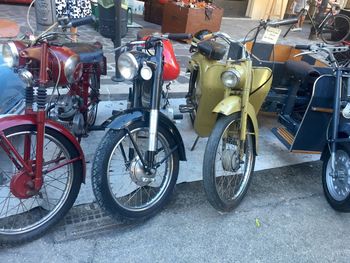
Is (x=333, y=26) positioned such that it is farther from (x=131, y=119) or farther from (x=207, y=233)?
(x=131, y=119)

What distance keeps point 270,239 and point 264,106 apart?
64.2 inches

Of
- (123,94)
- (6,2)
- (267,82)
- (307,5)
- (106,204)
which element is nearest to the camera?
(106,204)

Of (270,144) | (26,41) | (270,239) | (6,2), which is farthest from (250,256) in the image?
(6,2)

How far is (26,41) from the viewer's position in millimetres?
2338

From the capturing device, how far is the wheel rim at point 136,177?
2.37m

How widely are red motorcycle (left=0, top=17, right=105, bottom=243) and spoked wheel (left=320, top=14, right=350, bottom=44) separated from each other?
8.69m

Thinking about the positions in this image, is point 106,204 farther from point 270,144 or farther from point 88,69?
point 270,144

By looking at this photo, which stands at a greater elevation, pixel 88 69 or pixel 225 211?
pixel 88 69

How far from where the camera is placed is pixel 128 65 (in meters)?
2.22

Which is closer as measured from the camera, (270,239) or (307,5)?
(270,239)

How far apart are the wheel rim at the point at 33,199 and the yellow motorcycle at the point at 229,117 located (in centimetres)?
97

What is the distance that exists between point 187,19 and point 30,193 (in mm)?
5747

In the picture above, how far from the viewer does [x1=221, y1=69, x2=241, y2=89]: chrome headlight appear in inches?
98.9

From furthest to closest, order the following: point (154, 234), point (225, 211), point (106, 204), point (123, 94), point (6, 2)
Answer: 1. point (6, 2)
2. point (123, 94)
3. point (225, 211)
4. point (154, 234)
5. point (106, 204)
